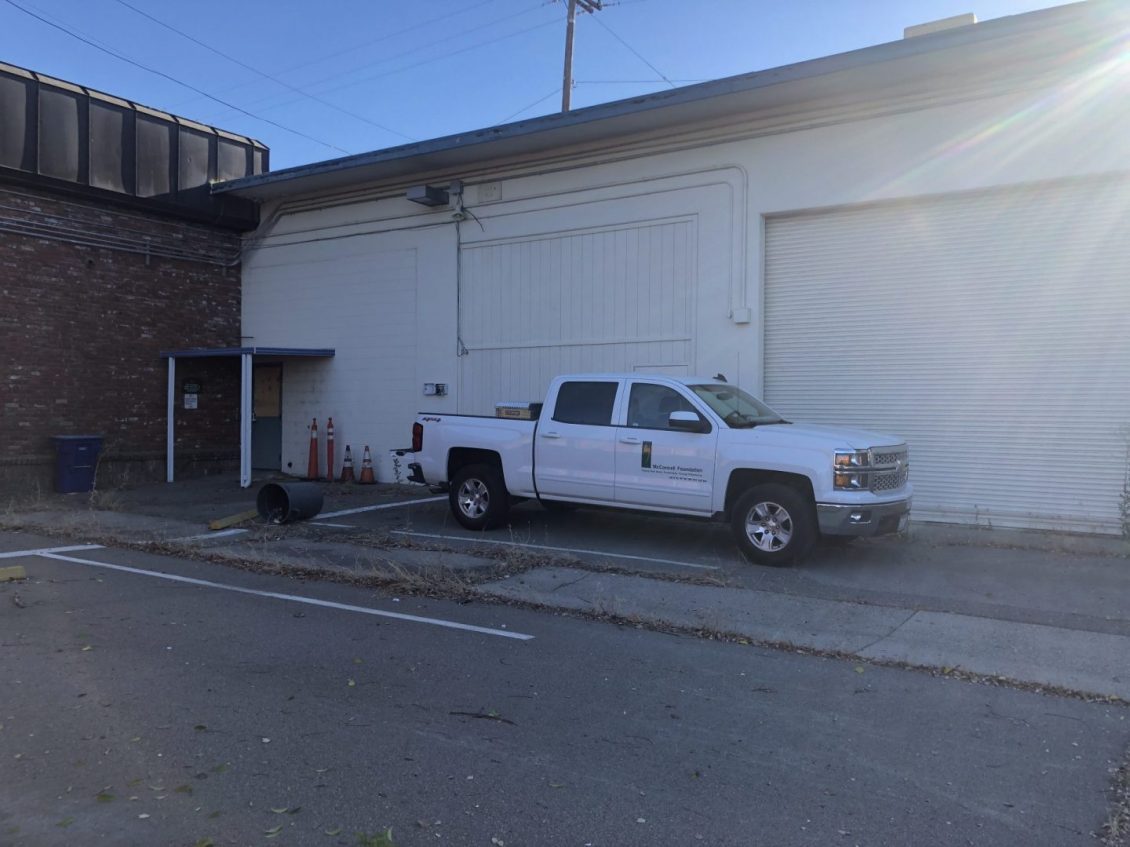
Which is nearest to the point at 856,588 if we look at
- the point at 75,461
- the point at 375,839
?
the point at 375,839

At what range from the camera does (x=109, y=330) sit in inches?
665

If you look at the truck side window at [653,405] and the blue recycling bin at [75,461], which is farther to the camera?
the blue recycling bin at [75,461]

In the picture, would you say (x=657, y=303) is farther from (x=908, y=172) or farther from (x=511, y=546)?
(x=511, y=546)

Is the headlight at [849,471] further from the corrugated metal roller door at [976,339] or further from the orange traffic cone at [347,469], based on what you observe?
the orange traffic cone at [347,469]

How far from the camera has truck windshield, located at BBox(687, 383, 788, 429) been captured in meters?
9.86

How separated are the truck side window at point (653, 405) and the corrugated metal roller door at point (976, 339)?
3914mm

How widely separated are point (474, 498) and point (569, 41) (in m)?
17.3

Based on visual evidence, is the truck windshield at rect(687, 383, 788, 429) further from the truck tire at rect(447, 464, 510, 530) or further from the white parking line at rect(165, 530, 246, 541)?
the white parking line at rect(165, 530, 246, 541)

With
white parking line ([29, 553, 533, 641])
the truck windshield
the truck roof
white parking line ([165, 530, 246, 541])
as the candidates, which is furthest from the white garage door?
white parking line ([29, 553, 533, 641])


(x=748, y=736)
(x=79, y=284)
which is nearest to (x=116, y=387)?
(x=79, y=284)

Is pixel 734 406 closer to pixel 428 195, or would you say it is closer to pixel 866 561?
pixel 866 561

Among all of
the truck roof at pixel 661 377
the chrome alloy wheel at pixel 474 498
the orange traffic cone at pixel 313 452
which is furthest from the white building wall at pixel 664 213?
the chrome alloy wheel at pixel 474 498

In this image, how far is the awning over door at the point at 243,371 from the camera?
16.0m

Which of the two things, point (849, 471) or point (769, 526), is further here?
point (769, 526)
